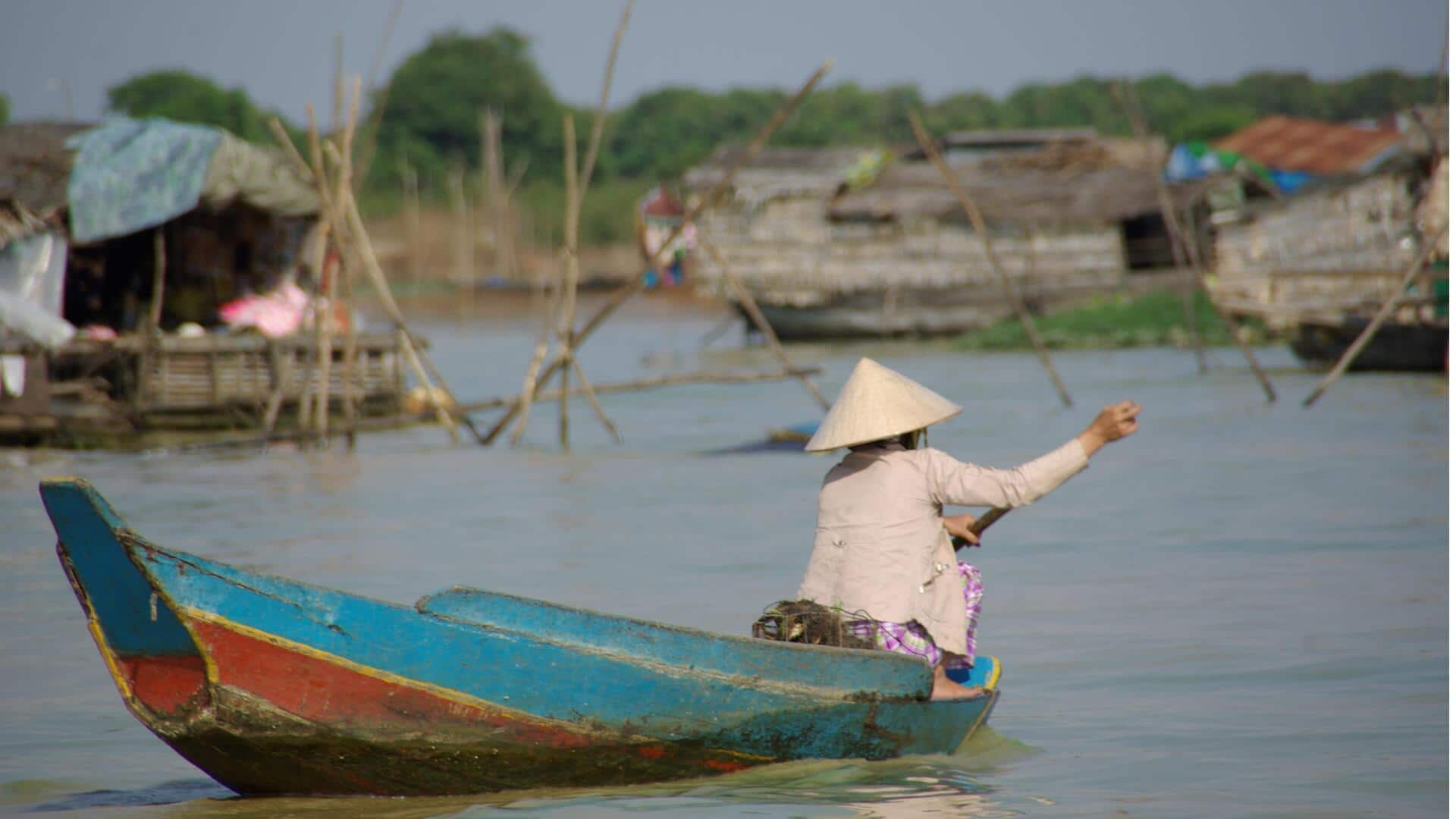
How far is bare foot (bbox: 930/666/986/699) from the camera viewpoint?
12.9 feet

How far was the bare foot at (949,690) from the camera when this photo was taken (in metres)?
3.94

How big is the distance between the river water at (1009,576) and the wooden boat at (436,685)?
0.37 ft

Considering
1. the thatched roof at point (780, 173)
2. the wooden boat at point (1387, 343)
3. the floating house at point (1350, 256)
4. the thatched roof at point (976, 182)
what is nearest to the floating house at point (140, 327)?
the floating house at point (1350, 256)

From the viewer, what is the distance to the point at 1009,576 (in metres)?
6.70

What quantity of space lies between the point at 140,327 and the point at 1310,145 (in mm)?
24097

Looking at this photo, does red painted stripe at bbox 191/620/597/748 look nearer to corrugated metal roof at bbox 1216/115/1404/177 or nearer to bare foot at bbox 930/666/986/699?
bare foot at bbox 930/666/986/699

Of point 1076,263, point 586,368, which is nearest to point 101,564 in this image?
point 586,368

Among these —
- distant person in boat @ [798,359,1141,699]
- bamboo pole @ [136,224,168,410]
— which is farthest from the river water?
bamboo pole @ [136,224,168,410]

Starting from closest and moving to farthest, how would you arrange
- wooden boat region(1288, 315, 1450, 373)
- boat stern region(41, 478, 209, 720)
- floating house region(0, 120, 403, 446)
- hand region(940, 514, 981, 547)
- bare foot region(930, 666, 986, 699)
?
boat stern region(41, 478, 209, 720) < bare foot region(930, 666, 986, 699) < hand region(940, 514, 981, 547) < floating house region(0, 120, 403, 446) < wooden boat region(1288, 315, 1450, 373)

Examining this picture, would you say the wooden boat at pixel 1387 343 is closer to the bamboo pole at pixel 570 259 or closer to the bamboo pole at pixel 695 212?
the bamboo pole at pixel 695 212

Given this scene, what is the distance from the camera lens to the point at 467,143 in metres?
48.2

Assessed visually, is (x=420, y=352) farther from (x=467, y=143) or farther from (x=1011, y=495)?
(x=467, y=143)

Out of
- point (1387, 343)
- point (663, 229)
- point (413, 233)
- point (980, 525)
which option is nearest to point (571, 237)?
point (980, 525)

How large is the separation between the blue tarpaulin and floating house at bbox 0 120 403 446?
1 centimetres
